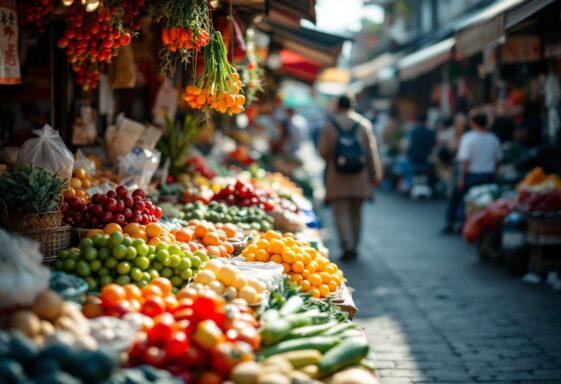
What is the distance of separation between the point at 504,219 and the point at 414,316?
8.74 ft

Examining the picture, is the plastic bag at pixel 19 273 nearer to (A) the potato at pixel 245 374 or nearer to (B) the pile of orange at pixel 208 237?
(A) the potato at pixel 245 374

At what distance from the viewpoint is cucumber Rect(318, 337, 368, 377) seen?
3346mm

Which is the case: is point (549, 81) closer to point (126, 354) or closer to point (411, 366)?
point (411, 366)

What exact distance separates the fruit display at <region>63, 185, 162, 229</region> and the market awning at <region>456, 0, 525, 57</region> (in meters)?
5.53

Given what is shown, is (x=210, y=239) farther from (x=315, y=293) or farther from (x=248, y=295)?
(x=248, y=295)

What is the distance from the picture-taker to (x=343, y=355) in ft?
11.2

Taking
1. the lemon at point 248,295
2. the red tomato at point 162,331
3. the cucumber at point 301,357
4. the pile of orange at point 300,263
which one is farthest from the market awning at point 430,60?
the red tomato at point 162,331

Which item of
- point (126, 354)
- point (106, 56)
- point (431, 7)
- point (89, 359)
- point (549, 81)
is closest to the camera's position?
point (89, 359)

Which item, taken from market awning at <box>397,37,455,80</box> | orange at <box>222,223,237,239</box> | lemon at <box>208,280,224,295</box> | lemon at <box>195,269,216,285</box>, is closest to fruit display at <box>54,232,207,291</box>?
lemon at <box>195,269,216,285</box>

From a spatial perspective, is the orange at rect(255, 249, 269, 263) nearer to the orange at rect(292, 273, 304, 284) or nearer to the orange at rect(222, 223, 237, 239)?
the orange at rect(292, 273, 304, 284)

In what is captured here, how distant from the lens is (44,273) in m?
3.23

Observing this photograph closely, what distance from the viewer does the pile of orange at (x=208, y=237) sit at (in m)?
4.98

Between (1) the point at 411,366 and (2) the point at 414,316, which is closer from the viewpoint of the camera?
(1) the point at 411,366

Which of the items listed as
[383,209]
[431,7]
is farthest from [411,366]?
[431,7]
